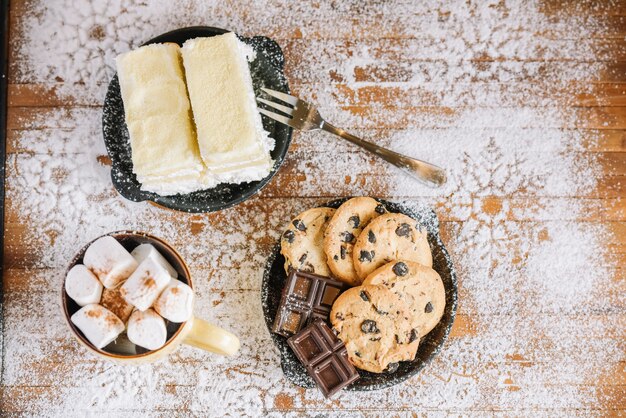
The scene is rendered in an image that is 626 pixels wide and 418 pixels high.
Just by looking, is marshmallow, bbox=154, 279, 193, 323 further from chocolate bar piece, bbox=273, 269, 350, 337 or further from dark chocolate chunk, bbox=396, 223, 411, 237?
dark chocolate chunk, bbox=396, 223, 411, 237

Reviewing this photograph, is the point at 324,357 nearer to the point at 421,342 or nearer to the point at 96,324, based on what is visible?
the point at 421,342

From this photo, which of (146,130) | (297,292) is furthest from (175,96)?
(297,292)

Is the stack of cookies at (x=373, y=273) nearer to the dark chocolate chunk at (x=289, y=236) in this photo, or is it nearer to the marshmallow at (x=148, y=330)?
the dark chocolate chunk at (x=289, y=236)

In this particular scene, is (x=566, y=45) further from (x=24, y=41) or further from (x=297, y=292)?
(x=24, y=41)

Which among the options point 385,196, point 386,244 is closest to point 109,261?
point 386,244

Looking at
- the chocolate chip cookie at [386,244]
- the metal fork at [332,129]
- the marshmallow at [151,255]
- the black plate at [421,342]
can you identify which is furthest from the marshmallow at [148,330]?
the metal fork at [332,129]
